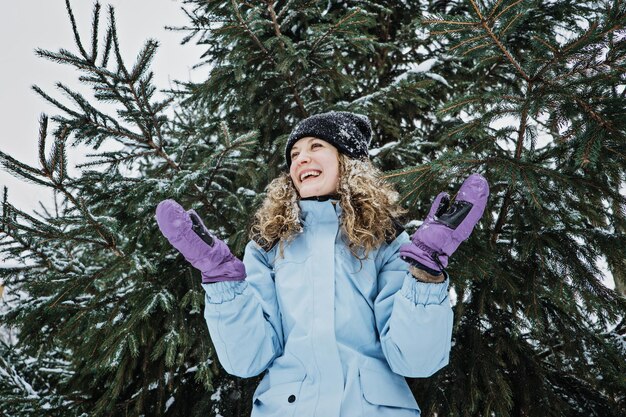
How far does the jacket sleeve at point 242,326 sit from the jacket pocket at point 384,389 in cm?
42

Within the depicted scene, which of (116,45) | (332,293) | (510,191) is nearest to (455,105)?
(510,191)

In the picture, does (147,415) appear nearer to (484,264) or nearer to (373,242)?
(373,242)

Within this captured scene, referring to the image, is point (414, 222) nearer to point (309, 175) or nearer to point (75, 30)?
point (309, 175)

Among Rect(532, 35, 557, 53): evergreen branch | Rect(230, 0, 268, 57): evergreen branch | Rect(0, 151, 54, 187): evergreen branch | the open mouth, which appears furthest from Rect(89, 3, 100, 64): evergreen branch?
Rect(532, 35, 557, 53): evergreen branch

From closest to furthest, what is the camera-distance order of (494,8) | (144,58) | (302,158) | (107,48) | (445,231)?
(445,231) → (494,8) → (302,158) → (107,48) → (144,58)

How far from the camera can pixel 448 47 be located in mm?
2086

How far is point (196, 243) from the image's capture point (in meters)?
1.49

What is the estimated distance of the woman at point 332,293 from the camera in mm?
1422

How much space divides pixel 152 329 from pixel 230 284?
1.41 meters

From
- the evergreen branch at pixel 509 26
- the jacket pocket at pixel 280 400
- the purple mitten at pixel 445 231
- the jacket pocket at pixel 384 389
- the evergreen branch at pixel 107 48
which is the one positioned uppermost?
the evergreen branch at pixel 107 48

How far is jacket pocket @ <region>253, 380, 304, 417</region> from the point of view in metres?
1.45

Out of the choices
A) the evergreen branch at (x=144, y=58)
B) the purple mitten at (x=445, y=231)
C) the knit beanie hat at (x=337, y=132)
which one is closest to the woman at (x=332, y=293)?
the purple mitten at (x=445, y=231)

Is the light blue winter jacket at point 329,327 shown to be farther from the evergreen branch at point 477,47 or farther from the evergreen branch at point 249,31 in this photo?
the evergreen branch at point 249,31

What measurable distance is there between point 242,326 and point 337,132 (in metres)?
1.09
